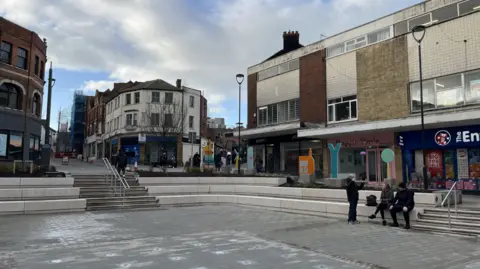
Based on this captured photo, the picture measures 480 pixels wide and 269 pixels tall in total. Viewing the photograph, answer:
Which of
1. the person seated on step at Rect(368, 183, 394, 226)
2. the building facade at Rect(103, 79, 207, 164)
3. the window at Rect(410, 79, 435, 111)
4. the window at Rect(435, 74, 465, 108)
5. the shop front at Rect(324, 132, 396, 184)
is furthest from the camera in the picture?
the building facade at Rect(103, 79, 207, 164)

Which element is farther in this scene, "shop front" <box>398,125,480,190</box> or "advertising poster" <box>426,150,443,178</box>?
"advertising poster" <box>426,150,443,178</box>

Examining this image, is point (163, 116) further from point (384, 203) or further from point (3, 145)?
point (384, 203)

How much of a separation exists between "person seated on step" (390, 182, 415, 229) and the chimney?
20876mm

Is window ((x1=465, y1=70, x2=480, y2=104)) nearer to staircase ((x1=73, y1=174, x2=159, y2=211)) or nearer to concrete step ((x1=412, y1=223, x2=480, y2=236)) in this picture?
concrete step ((x1=412, y1=223, x2=480, y2=236))

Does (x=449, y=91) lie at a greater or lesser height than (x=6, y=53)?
lesser

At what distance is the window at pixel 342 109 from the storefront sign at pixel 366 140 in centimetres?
114

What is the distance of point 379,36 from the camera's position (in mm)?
20328

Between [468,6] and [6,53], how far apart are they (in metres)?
29.1

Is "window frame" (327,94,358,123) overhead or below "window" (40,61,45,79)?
below

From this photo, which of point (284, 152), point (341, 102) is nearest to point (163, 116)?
point (284, 152)

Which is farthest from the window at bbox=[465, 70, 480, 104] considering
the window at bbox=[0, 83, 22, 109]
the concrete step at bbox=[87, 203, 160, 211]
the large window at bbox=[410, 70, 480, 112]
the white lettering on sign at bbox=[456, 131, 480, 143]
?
the window at bbox=[0, 83, 22, 109]

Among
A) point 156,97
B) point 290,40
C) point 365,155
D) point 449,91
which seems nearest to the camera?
point 449,91

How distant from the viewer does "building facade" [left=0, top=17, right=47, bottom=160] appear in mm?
26469

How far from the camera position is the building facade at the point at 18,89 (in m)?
26.5
